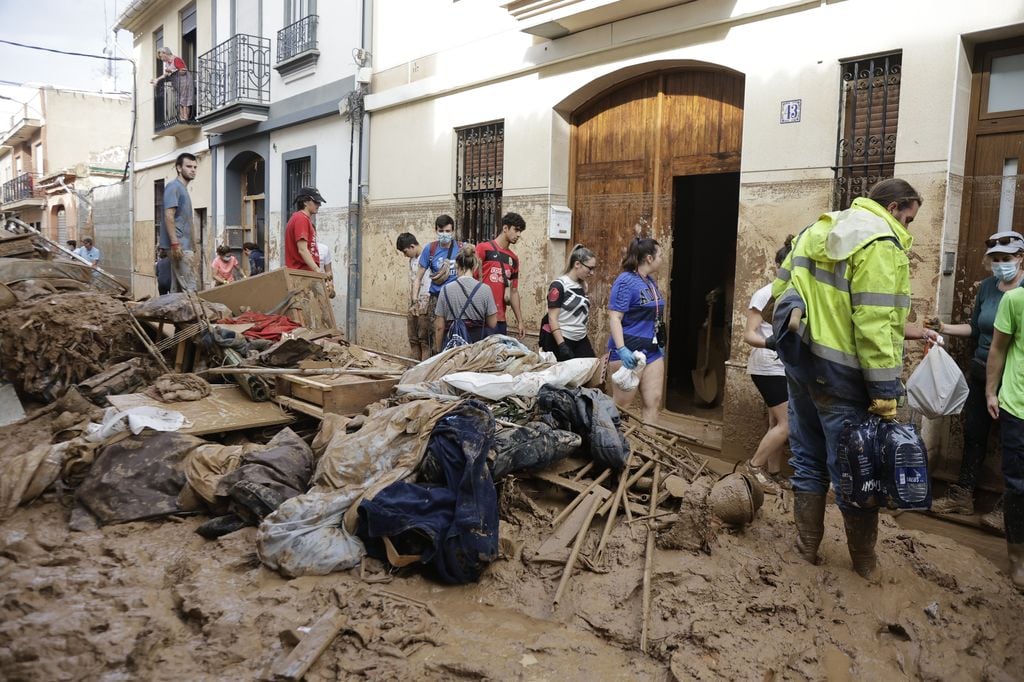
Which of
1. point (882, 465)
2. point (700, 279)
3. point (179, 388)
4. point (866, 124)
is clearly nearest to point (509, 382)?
point (882, 465)

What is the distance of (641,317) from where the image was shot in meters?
5.59

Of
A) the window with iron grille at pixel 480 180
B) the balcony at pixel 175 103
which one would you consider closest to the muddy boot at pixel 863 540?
the window with iron grille at pixel 480 180

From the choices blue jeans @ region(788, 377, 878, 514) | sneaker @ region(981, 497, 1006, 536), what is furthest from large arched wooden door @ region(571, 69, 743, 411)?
blue jeans @ region(788, 377, 878, 514)

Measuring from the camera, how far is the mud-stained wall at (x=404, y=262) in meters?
8.12

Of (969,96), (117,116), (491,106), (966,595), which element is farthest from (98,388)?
(117,116)

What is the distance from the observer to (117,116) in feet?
123

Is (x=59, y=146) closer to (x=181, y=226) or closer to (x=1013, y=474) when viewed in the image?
(x=181, y=226)

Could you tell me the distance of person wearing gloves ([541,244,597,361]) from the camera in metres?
5.91

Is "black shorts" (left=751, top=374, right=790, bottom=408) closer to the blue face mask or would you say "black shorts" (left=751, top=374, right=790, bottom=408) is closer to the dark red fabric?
the blue face mask

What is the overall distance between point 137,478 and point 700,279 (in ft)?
20.9

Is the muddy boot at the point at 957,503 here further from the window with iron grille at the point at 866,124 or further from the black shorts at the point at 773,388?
the window with iron grille at the point at 866,124

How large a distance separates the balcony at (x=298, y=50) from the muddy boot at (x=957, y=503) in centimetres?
1085

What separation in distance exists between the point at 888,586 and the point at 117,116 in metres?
41.9

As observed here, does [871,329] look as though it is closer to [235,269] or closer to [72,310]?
[72,310]
